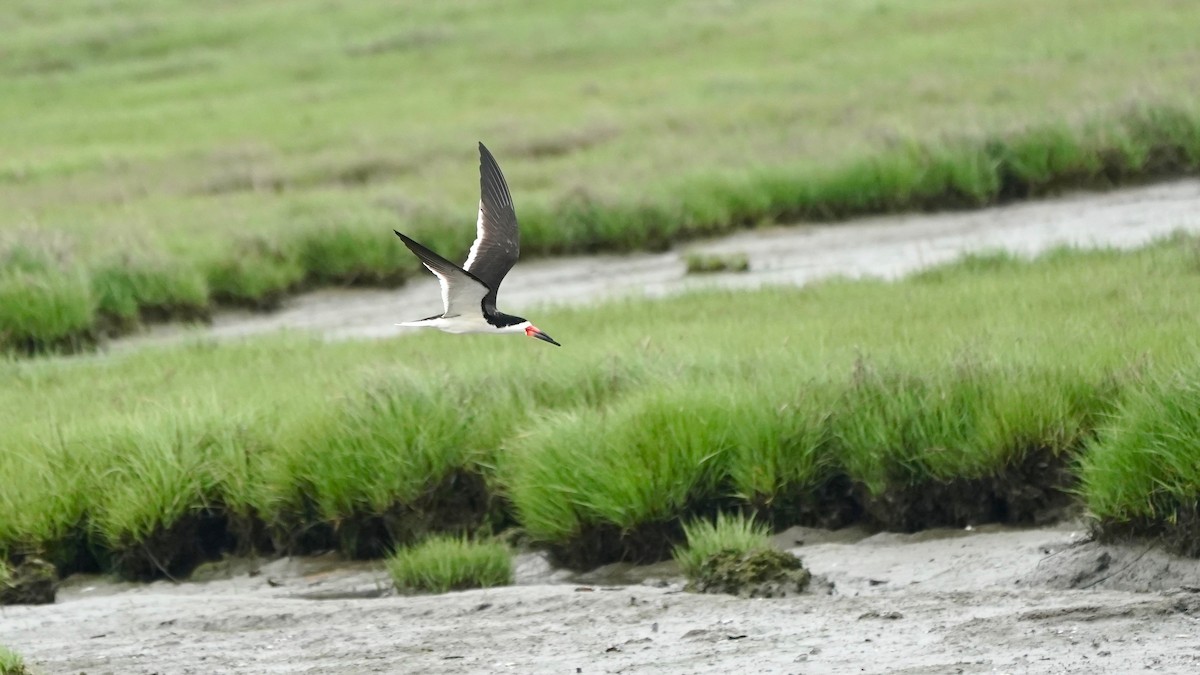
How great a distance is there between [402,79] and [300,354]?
27932 mm

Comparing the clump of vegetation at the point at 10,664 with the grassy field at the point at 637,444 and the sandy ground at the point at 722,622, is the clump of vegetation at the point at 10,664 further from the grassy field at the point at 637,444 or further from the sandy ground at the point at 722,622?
the grassy field at the point at 637,444

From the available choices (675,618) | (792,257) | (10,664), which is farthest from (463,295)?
(792,257)

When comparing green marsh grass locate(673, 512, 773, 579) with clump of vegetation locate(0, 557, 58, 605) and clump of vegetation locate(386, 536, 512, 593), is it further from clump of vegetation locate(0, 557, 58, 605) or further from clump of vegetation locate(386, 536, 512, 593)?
clump of vegetation locate(0, 557, 58, 605)

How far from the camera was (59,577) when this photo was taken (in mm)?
8938

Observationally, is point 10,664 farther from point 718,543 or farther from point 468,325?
point 718,543

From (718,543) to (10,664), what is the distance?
295cm

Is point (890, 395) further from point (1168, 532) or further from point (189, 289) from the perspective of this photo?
point (189, 289)

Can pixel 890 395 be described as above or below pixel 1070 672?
above

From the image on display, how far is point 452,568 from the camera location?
26.3ft

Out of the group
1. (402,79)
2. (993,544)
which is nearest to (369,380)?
(993,544)

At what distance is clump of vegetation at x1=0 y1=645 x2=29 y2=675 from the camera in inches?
234

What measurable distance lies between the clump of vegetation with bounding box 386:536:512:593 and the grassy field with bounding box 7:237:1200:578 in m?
0.39

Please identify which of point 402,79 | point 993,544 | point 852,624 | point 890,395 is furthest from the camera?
point 402,79

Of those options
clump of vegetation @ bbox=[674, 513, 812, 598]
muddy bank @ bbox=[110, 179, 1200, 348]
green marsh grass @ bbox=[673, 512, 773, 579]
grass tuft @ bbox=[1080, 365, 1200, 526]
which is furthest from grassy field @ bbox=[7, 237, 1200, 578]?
muddy bank @ bbox=[110, 179, 1200, 348]
